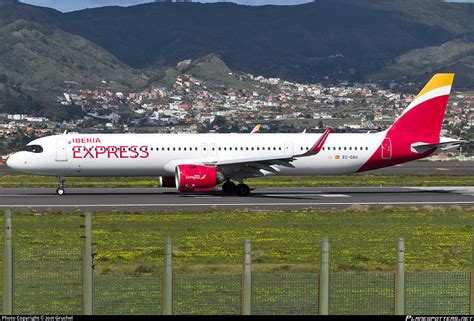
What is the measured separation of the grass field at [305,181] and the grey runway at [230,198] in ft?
14.2

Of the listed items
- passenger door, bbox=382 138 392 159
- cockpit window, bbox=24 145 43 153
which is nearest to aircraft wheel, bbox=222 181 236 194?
passenger door, bbox=382 138 392 159

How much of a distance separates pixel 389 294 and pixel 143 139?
3436 centimetres

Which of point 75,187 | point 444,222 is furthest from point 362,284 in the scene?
point 75,187

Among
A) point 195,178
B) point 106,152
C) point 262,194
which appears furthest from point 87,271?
point 262,194

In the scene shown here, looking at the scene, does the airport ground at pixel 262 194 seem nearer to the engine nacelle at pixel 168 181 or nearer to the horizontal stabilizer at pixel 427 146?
the engine nacelle at pixel 168 181

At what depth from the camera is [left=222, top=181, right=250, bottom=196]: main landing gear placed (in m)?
49.8

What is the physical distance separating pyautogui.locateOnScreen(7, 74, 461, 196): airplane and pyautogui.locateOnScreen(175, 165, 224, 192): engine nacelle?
0.24 ft

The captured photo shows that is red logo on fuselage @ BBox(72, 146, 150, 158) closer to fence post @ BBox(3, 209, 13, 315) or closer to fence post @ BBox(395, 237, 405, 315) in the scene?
fence post @ BBox(3, 209, 13, 315)

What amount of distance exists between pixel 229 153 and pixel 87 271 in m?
36.7

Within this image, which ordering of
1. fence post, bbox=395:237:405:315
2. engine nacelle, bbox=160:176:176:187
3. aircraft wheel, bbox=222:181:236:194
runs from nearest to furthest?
1. fence post, bbox=395:237:405:315
2. aircraft wheel, bbox=222:181:236:194
3. engine nacelle, bbox=160:176:176:187

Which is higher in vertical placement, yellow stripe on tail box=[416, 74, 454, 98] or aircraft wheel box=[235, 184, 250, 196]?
yellow stripe on tail box=[416, 74, 454, 98]

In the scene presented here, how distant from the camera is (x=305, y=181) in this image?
6372 cm

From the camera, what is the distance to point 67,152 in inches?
1955

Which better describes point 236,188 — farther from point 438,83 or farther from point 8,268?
point 8,268
